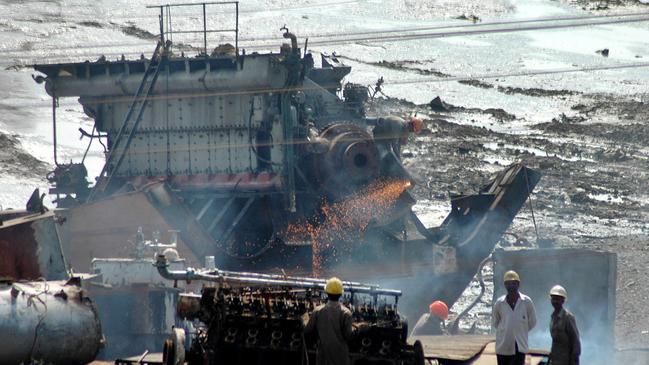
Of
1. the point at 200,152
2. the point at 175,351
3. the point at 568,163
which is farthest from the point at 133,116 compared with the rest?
the point at 568,163

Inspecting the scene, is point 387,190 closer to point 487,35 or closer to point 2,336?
point 2,336

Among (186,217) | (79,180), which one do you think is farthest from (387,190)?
(79,180)

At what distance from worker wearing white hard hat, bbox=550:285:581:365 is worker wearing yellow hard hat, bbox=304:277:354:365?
2.03 m

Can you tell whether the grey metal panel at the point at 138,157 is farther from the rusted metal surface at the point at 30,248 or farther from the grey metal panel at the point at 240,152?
the rusted metal surface at the point at 30,248

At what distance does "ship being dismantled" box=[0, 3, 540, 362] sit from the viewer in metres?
23.2

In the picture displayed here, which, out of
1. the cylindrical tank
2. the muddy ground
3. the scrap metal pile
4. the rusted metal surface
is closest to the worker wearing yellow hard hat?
the scrap metal pile

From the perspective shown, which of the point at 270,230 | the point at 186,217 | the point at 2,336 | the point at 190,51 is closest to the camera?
the point at 2,336

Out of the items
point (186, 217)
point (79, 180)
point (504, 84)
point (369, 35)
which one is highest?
point (369, 35)

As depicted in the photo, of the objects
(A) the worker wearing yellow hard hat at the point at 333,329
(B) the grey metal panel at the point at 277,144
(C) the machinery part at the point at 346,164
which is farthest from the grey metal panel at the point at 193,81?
(A) the worker wearing yellow hard hat at the point at 333,329

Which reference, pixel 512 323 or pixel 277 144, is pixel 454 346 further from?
pixel 277 144

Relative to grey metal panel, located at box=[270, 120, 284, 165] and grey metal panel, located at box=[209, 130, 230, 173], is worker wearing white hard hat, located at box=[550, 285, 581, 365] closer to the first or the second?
grey metal panel, located at box=[270, 120, 284, 165]

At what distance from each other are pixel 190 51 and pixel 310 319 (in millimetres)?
31088

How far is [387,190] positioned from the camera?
2531 cm

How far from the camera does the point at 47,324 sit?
15195 mm
